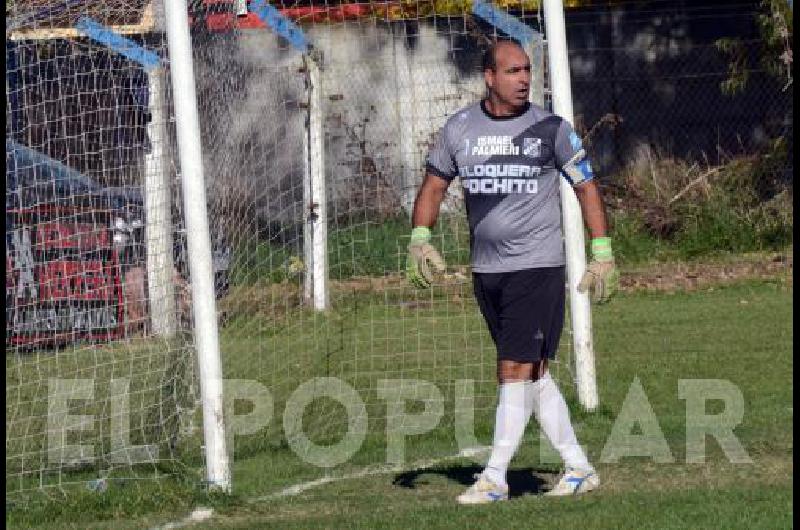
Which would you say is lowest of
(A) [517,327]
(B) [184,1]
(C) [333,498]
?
(C) [333,498]

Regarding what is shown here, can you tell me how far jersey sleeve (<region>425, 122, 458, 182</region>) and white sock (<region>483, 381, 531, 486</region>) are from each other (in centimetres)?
115

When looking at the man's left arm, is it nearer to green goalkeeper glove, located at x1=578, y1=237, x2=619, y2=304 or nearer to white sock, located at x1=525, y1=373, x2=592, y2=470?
green goalkeeper glove, located at x1=578, y1=237, x2=619, y2=304

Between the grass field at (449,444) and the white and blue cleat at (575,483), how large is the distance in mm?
85

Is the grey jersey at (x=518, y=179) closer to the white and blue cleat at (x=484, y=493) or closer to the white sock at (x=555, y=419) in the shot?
the white sock at (x=555, y=419)

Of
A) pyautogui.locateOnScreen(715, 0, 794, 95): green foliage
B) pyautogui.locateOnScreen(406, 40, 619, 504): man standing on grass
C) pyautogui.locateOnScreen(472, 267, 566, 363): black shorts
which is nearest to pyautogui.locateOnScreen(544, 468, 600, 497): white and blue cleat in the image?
pyautogui.locateOnScreen(406, 40, 619, 504): man standing on grass

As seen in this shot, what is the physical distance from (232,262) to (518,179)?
287 cm

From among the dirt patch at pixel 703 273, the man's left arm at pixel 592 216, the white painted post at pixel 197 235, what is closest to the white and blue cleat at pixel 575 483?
the man's left arm at pixel 592 216

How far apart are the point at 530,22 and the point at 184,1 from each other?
146 inches

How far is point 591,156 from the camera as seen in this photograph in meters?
22.2

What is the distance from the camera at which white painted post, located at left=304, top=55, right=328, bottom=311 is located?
12422 millimetres

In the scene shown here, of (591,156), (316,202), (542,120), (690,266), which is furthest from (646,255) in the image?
(542,120)

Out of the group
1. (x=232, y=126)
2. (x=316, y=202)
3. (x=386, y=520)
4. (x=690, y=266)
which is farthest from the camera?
(x=690, y=266)

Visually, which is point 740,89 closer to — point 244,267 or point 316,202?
point 316,202

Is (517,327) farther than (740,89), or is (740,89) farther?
(740,89)
